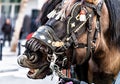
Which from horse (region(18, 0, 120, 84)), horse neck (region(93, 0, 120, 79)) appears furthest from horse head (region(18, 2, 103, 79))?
horse neck (region(93, 0, 120, 79))

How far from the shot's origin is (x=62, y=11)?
374 centimetres

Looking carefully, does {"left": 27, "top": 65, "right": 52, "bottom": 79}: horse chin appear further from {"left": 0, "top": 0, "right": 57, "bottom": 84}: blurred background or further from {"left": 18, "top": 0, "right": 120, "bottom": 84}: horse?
{"left": 0, "top": 0, "right": 57, "bottom": 84}: blurred background

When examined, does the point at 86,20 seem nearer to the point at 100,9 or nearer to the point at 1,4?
the point at 100,9

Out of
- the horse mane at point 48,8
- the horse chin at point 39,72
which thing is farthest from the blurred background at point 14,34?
the horse chin at point 39,72

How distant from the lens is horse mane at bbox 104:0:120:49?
394 cm

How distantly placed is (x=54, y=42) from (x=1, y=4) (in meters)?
36.9

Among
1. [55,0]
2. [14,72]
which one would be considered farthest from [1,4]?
[55,0]

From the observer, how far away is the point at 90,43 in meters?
3.73

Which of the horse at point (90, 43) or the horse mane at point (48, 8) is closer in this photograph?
the horse at point (90, 43)

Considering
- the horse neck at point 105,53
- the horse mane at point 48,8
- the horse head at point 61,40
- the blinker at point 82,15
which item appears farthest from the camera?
the horse mane at point 48,8

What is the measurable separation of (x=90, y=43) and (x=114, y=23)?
358 mm

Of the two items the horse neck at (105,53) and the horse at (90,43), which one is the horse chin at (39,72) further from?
the horse neck at (105,53)

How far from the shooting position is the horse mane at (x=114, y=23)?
12.9 ft

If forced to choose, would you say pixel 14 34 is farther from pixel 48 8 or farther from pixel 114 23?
pixel 114 23
